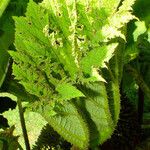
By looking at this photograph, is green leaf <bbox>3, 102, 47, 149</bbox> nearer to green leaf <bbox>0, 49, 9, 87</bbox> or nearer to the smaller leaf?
green leaf <bbox>0, 49, 9, 87</bbox>

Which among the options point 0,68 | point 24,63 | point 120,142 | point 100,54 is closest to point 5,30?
point 0,68

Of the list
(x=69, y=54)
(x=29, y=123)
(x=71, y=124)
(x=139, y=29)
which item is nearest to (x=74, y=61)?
(x=69, y=54)

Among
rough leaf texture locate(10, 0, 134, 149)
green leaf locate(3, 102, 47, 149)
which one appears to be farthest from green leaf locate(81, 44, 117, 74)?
green leaf locate(3, 102, 47, 149)

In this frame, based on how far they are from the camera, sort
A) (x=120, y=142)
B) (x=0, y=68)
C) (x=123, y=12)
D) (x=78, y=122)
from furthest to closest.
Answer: (x=120, y=142), (x=0, y=68), (x=78, y=122), (x=123, y=12)

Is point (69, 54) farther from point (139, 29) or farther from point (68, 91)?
point (139, 29)

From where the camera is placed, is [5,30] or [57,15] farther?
[5,30]

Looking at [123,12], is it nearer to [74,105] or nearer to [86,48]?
[86,48]

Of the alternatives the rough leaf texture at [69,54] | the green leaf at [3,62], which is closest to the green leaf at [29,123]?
the green leaf at [3,62]

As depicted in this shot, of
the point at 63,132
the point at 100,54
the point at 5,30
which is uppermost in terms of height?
the point at 5,30
